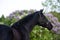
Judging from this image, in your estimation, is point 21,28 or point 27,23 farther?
point 27,23

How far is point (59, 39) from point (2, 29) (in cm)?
591

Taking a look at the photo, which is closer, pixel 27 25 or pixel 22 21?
pixel 22 21

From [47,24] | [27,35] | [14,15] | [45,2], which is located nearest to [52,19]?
[14,15]

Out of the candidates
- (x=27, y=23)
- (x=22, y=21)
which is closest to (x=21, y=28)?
(x=22, y=21)

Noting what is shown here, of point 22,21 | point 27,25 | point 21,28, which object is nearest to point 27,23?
point 27,25

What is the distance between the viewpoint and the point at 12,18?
11.0 m

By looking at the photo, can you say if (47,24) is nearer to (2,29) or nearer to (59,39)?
(2,29)

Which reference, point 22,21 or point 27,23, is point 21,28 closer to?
point 22,21

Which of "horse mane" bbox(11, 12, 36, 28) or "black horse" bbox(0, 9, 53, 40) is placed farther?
"horse mane" bbox(11, 12, 36, 28)

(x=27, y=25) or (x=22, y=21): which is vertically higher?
(x=22, y=21)

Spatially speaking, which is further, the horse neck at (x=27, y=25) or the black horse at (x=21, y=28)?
the horse neck at (x=27, y=25)

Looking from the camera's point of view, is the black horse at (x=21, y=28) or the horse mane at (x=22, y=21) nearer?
the black horse at (x=21, y=28)

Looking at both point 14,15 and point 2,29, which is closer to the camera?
point 2,29

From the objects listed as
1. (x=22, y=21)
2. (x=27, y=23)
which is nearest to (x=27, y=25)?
(x=27, y=23)
